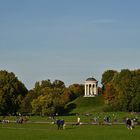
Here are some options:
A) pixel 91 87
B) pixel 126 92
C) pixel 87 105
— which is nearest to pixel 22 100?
pixel 87 105

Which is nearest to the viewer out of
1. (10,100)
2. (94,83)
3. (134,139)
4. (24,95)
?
(134,139)

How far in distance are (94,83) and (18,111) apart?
50073mm

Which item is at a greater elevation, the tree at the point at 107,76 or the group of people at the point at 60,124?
the tree at the point at 107,76

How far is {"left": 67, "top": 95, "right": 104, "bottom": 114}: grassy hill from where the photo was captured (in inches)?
5659

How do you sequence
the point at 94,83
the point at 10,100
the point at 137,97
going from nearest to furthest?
the point at 137,97 < the point at 10,100 < the point at 94,83

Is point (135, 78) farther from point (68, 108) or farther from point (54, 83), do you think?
point (54, 83)

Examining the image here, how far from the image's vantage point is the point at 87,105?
154 metres

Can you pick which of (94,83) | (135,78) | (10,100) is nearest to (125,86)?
(135,78)

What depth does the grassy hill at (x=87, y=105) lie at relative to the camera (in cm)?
14375

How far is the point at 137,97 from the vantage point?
127 metres

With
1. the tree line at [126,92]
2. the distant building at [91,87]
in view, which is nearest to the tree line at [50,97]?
the tree line at [126,92]

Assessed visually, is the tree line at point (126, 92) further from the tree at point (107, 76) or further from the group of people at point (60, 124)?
the group of people at point (60, 124)

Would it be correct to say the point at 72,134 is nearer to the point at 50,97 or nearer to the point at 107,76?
the point at 50,97

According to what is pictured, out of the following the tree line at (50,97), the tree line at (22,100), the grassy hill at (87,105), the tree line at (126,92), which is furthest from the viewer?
the grassy hill at (87,105)
